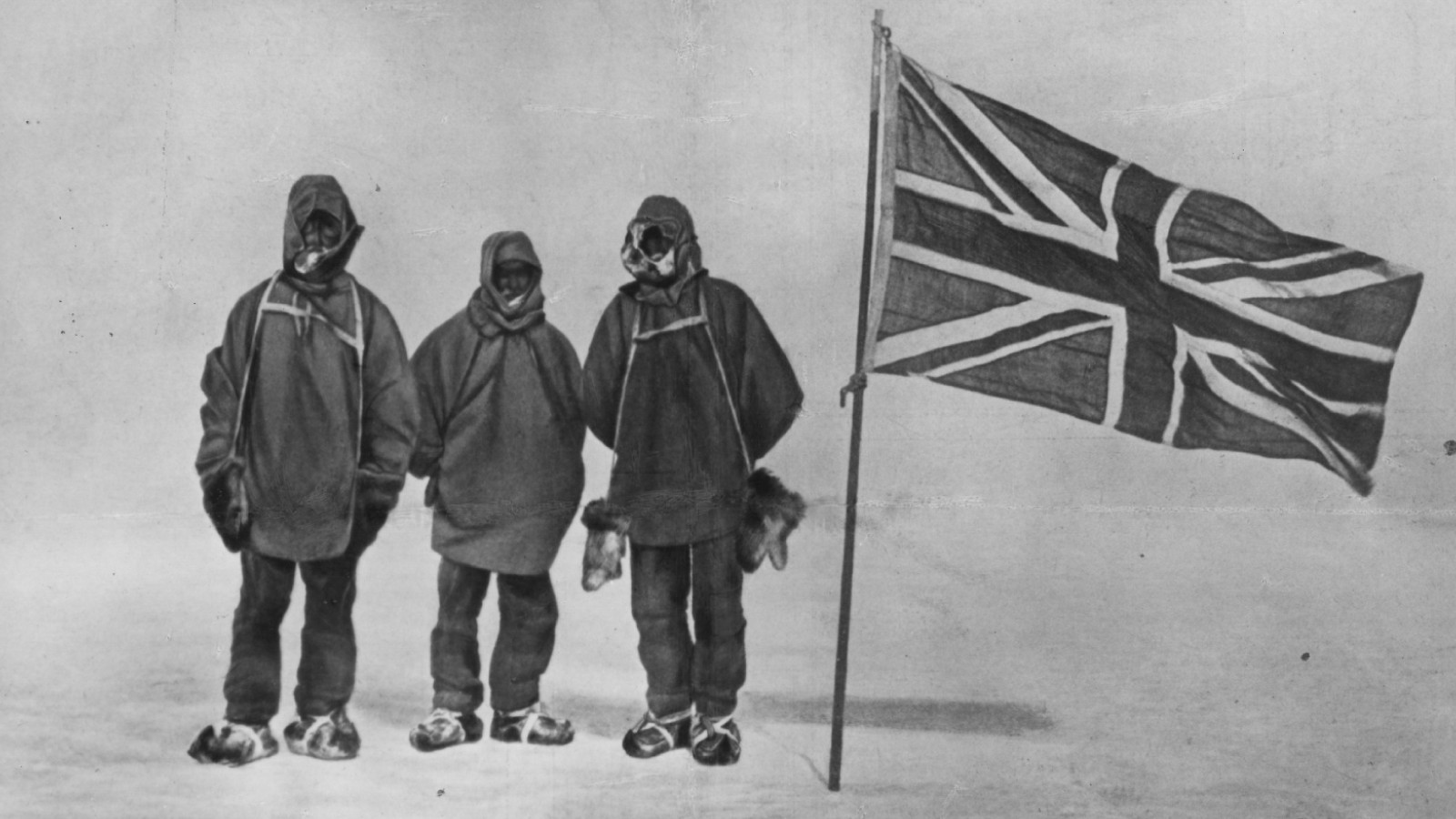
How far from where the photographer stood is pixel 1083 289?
6559 millimetres

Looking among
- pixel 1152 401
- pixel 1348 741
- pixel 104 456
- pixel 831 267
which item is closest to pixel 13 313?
pixel 104 456

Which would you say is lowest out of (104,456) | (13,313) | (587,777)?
(587,777)

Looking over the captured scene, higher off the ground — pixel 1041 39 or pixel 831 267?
pixel 1041 39

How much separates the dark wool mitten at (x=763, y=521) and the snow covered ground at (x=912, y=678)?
0.09 metres

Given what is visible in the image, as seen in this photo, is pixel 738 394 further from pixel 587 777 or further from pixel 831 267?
pixel 587 777

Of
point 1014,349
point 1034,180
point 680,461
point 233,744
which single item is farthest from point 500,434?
point 1034,180

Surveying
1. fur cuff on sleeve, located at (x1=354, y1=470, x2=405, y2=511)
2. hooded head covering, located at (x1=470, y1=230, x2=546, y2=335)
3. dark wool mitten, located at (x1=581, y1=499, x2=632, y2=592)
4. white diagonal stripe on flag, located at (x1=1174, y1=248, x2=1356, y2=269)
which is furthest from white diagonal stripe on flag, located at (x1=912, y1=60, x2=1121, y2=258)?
fur cuff on sleeve, located at (x1=354, y1=470, x2=405, y2=511)

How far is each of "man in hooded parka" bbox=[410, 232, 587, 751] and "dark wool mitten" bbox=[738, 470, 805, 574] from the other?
60cm

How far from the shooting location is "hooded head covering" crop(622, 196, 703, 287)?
265 inches

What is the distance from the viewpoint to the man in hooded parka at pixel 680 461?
6703mm

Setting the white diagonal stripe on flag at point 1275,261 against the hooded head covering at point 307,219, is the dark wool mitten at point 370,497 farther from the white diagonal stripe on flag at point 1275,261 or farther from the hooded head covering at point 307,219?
the white diagonal stripe on flag at point 1275,261

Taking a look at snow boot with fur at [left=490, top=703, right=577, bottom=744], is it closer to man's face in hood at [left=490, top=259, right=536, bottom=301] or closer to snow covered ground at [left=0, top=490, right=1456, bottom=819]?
snow covered ground at [left=0, top=490, right=1456, bottom=819]

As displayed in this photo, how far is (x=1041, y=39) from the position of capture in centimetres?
688

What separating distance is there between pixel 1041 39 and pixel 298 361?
9.10ft
